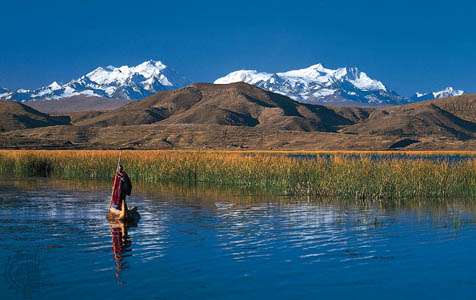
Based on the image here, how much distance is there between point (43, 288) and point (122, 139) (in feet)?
392

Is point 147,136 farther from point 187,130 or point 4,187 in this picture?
point 4,187

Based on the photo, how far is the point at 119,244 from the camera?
1962 centimetres

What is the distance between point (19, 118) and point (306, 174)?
141670 mm

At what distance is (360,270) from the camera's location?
16.5 meters

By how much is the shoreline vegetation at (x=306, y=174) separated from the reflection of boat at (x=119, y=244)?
1265 centimetres

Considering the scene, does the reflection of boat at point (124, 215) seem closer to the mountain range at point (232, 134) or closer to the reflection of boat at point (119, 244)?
the reflection of boat at point (119, 244)

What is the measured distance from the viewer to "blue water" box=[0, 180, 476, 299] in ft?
48.2

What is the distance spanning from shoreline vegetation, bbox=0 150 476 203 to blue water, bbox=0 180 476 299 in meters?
3.35

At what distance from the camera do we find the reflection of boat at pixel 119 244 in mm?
16492

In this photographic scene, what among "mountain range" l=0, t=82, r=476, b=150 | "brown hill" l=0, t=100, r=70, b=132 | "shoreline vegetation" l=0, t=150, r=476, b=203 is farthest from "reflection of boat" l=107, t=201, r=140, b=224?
"brown hill" l=0, t=100, r=70, b=132

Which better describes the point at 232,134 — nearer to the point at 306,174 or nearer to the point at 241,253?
the point at 306,174

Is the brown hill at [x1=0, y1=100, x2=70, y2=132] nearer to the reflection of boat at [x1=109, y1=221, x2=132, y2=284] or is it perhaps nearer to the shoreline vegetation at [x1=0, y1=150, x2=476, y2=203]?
the shoreline vegetation at [x1=0, y1=150, x2=476, y2=203]

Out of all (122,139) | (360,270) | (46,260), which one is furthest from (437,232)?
(122,139)

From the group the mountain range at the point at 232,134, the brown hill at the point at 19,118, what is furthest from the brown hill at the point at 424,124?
the brown hill at the point at 19,118
